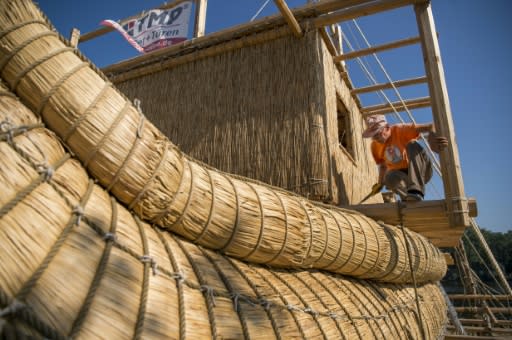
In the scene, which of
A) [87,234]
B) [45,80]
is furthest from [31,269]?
[45,80]

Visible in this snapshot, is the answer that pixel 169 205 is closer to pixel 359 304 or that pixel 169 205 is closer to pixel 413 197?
pixel 359 304

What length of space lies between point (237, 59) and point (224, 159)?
127 centimetres

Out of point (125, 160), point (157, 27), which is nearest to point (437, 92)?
point (125, 160)

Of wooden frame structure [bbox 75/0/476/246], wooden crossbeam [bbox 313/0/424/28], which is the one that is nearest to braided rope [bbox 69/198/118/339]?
wooden frame structure [bbox 75/0/476/246]

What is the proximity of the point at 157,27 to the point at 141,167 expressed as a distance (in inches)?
177

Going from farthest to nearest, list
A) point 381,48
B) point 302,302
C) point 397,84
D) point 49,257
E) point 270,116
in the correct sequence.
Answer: point 397,84, point 381,48, point 270,116, point 302,302, point 49,257

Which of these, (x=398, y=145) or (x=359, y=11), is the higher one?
(x=359, y=11)

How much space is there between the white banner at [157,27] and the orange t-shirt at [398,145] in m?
3.14

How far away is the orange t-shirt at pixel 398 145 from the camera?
3.04m

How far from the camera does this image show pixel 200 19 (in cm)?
480

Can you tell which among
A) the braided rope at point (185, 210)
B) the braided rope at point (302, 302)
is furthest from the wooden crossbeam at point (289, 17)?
the braided rope at point (302, 302)

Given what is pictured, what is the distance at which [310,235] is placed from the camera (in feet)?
5.51

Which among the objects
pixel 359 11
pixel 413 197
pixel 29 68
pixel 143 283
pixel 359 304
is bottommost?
pixel 359 304

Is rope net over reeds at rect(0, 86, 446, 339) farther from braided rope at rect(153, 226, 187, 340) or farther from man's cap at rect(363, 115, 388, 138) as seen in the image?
man's cap at rect(363, 115, 388, 138)
